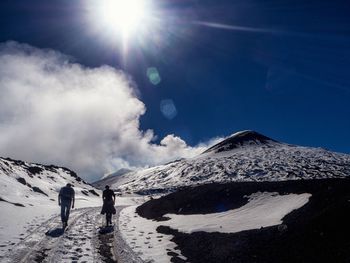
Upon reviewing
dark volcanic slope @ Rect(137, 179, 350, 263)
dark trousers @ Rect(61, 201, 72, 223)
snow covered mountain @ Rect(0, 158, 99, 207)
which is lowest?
dark volcanic slope @ Rect(137, 179, 350, 263)

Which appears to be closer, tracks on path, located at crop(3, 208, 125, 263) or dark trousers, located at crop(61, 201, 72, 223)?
tracks on path, located at crop(3, 208, 125, 263)

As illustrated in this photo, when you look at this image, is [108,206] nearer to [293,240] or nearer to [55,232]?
[55,232]

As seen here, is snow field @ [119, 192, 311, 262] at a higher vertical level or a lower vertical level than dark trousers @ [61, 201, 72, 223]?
lower

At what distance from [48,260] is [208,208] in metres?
19.5

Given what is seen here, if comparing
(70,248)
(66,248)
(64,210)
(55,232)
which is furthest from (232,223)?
(64,210)

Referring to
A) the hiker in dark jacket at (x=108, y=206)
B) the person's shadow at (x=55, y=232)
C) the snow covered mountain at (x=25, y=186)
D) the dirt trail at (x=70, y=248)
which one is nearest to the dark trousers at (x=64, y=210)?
the person's shadow at (x=55, y=232)

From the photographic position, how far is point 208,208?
31094mm

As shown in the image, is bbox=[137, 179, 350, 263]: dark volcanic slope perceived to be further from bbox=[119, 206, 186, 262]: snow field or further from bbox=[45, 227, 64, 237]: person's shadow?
bbox=[45, 227, 64, 237]: person's shadow

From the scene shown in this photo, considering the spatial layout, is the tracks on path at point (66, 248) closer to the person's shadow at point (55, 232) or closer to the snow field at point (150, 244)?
the person's shadow at point (55, 232)

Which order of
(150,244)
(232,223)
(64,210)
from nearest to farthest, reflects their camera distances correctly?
1. (150,244)
2. (232,223)
3. (64,210)

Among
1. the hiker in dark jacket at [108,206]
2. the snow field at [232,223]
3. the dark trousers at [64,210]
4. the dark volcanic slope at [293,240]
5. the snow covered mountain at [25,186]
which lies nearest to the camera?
the dark volcanic slope at [293,240]

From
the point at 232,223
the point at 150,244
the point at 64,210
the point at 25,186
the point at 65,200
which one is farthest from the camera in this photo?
the point at 25,186

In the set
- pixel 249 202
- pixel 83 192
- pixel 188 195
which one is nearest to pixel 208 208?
pixel 249 202

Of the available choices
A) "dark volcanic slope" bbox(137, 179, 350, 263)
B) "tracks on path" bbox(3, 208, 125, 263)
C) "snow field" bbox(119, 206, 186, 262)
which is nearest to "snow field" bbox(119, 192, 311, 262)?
"snow field" bbox(119, 206, 186, 262)
